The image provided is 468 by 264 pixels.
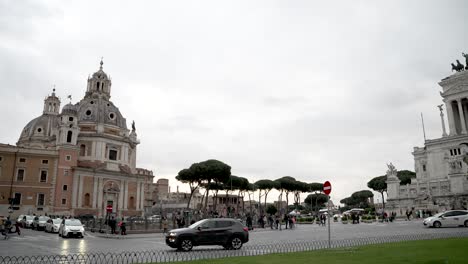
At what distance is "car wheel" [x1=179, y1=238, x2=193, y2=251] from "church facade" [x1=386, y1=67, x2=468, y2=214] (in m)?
41.1

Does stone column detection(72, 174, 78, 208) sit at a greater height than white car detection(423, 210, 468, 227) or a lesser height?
greater

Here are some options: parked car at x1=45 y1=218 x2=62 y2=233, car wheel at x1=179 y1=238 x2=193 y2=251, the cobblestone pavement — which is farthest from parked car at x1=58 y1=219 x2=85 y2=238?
car wheel at x1=179 y1=238 x2=193 y2=251

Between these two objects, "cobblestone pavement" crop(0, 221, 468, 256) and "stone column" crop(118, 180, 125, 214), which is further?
"stone column" crop(118, 180, 125, 214)

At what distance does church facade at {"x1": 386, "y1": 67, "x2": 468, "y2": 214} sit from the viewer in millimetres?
51162

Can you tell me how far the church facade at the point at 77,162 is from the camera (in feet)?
199

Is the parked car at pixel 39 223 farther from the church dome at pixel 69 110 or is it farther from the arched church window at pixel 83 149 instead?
the church dome at pixel 69 110

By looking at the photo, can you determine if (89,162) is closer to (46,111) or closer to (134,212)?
(134,212)

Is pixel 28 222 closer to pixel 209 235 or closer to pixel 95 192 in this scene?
pixel 95 192

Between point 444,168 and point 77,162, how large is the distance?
67015 millimetres

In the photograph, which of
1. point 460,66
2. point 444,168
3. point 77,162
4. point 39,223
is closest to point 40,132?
point 77,162

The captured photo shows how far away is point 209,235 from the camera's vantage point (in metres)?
17.7

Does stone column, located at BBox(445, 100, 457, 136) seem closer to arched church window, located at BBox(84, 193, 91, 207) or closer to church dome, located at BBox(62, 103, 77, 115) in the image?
arched church window, located at BBox(84, 193, 91, 207)

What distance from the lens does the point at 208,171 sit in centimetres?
7062

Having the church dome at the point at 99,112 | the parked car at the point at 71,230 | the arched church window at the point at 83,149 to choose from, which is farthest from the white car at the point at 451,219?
the church dome at the point at 99,112
